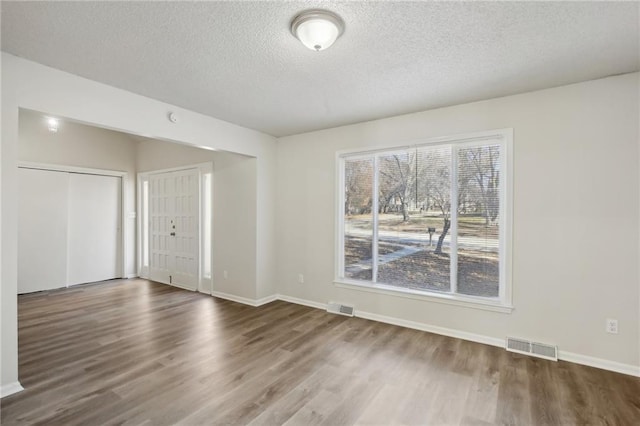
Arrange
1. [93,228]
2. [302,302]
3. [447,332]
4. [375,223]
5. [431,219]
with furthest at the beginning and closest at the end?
1. [93,228]
2. [302,302]
3. [375,223]
4. [431,219]
5. [447,332]

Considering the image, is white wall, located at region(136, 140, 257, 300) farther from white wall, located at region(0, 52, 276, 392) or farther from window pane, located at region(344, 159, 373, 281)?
window pane, located at region(344, 159, 373, 281)

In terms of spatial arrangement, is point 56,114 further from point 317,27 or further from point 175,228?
point 175,228

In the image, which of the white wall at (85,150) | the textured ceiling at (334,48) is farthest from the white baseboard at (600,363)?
the white wall at (85,150)

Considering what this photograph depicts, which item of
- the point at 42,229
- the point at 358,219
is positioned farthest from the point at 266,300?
the point at 42,229

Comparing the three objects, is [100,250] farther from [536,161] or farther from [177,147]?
[536,161]

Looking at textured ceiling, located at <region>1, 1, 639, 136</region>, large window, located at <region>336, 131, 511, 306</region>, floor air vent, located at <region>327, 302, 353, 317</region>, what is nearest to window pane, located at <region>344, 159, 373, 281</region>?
large window, located at <region>336, 131, 511, 306</region>

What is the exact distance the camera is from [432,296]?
3553 mm

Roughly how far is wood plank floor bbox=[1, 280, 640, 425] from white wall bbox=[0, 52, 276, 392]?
634mm

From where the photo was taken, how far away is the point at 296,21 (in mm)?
1921

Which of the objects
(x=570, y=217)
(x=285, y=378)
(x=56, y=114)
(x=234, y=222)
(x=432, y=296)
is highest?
(x=56, y=114)

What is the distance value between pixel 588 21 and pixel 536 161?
1362mm

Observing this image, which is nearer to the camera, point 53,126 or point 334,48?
point 334,48

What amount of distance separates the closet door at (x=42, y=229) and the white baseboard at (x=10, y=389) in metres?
3.61

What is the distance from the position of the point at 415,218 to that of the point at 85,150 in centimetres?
606
